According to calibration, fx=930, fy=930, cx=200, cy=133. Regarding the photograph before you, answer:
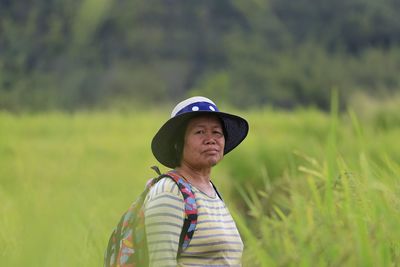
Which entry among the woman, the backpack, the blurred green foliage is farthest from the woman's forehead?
the blurred green foliage

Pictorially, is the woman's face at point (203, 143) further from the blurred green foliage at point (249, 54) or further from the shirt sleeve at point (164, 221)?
the blurred green foliage at point (249, 54)

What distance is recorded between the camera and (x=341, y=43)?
3809cm

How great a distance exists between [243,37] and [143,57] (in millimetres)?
4261

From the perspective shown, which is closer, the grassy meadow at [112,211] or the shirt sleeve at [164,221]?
the grassy meadow at [112,211]

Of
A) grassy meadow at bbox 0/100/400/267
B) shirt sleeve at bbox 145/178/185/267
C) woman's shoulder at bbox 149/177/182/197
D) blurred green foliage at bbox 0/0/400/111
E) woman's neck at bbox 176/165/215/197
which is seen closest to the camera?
grassy meadow at bbox 0/100/400/267

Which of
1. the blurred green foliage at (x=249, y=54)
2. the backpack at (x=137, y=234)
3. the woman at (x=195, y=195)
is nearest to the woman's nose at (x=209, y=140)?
the woman at (x=195, y=195)

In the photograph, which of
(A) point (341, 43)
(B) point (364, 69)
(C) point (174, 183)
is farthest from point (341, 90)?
(C) point (174, 183)

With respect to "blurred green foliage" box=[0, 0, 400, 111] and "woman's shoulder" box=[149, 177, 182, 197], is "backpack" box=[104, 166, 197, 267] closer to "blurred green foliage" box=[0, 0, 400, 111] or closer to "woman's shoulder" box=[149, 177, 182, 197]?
"woman's shoulder" box=[149, 177, 182, 197]

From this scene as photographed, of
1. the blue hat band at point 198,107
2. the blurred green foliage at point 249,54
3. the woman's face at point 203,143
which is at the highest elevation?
the blurred green foliage at point 249,54

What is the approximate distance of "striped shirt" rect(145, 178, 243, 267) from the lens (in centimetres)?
156

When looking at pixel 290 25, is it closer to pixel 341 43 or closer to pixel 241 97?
pixel 341 43

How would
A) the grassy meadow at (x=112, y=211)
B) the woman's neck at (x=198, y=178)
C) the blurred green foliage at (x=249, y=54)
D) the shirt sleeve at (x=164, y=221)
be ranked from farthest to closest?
the blurred green foliage at (x=249, y=54), the woman's neck at (x=198, y=178), the shirt sleeve at (x=164, y=221), the grassy meadow at (x=112, y=211)

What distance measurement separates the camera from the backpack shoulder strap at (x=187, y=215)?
5.34 feet

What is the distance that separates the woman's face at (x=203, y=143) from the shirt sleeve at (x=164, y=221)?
0.40 feet
